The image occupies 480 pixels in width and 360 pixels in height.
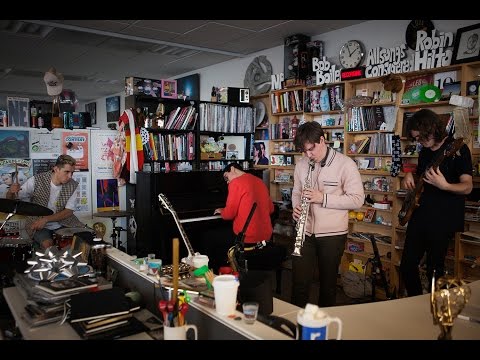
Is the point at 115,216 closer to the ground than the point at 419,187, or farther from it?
closer to the ground

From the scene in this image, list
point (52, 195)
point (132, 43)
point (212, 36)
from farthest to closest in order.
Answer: point (132, 43) → point (212, 36) → point (52, 195)

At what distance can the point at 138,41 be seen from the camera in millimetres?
5809

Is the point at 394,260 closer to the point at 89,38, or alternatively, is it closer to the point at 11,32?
the point at 89,38

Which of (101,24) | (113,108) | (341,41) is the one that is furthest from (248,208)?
(113,108)

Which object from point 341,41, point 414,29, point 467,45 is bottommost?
point 467,45

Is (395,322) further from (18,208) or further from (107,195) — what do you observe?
(107,195)

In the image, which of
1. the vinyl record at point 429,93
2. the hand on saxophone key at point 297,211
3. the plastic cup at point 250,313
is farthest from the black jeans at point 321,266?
the vinyl record at point 429,93

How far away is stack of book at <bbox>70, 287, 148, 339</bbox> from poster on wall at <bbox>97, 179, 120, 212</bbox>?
3.08m

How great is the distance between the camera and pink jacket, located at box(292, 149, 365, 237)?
262cm

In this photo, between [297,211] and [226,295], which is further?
[297,211]

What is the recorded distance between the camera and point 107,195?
4.64m

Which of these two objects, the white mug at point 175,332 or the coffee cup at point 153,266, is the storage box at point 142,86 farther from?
the white mug at point 175,332

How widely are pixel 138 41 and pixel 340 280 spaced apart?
13.6 ft

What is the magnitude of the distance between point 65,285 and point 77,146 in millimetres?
2912
